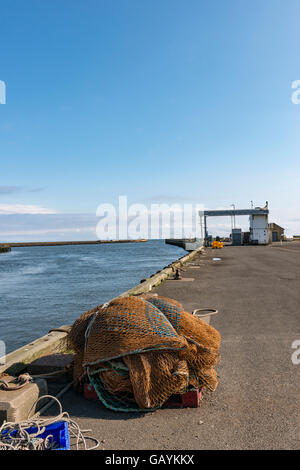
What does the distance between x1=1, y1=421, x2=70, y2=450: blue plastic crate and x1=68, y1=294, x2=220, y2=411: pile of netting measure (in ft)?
3.18

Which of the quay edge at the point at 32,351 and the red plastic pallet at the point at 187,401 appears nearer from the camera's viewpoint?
the red plastic pallet at the point at 187,401

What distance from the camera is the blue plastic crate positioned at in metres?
3.56

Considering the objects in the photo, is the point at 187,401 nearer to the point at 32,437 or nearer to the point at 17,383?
the point at 32,437

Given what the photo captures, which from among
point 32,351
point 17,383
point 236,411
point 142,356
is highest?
point 142,356

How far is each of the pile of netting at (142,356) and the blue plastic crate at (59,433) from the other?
0.97m

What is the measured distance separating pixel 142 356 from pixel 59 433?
125cm

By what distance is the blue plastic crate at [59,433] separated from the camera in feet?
11.7

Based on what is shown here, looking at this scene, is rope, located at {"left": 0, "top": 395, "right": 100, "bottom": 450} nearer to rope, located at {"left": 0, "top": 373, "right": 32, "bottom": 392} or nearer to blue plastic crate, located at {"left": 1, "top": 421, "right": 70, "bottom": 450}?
blue plastic crate, located at {"left": 1, "top": 421, "right": 70, "bottom": 450}

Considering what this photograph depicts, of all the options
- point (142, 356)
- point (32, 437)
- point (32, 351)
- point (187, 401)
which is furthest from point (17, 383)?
point (187, 401)

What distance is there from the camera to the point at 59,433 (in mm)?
3607

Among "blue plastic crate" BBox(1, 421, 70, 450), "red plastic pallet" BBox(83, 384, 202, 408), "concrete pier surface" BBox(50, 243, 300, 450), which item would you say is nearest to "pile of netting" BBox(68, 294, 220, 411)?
"red plastic pallet" BBox(83, 384, 202, 408)

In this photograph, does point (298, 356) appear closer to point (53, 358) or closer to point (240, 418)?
point (240, 418)

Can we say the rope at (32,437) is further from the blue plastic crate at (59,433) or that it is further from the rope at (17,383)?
the rope at (17,383)

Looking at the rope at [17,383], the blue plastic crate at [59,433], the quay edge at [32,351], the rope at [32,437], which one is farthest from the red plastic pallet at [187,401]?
the quay edge at [32,351]
